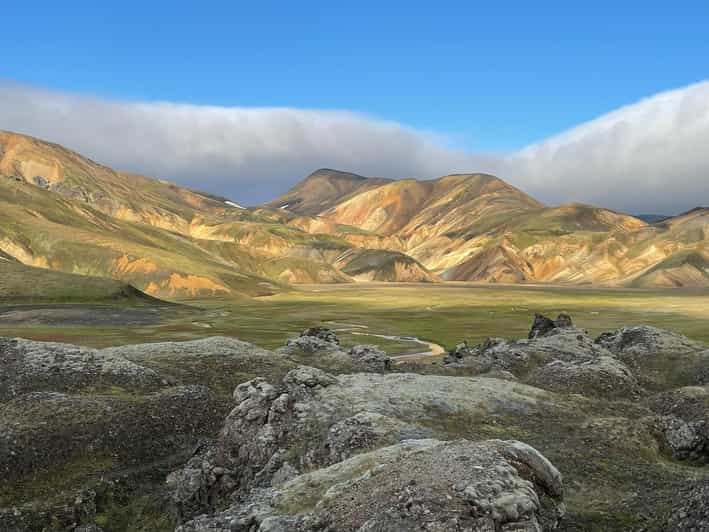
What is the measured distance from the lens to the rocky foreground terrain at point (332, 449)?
62.4 feet

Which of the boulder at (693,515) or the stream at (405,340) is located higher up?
the boulder at (693,515)

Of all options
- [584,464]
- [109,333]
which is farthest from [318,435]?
[109,333]

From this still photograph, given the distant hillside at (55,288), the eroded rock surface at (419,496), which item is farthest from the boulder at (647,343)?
the distant hillside at (55,288)

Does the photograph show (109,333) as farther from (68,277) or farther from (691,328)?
(691,328)

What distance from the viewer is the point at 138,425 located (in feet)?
121

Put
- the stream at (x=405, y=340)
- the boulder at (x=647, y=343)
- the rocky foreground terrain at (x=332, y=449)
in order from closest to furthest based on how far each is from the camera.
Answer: the rocky foreground terrain at (x=332, y=449) < the boulder at (x=647, y=343) < the stream at (x=405, y=340)

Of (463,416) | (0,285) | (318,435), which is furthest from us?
(0,285)

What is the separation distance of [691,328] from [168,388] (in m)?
109

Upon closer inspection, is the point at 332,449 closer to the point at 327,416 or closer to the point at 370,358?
the point at 327,416

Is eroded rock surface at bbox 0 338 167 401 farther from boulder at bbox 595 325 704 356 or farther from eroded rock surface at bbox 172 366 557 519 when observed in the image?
boulder at bbox 595 325 704 356

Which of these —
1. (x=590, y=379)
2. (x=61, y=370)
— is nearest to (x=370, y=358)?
(x=590, y=379)

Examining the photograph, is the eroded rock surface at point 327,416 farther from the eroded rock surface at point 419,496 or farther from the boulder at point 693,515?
the boulder at point 693,515

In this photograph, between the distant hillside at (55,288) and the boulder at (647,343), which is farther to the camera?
the distant hillside at (55,288)

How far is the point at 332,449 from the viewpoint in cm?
2792
